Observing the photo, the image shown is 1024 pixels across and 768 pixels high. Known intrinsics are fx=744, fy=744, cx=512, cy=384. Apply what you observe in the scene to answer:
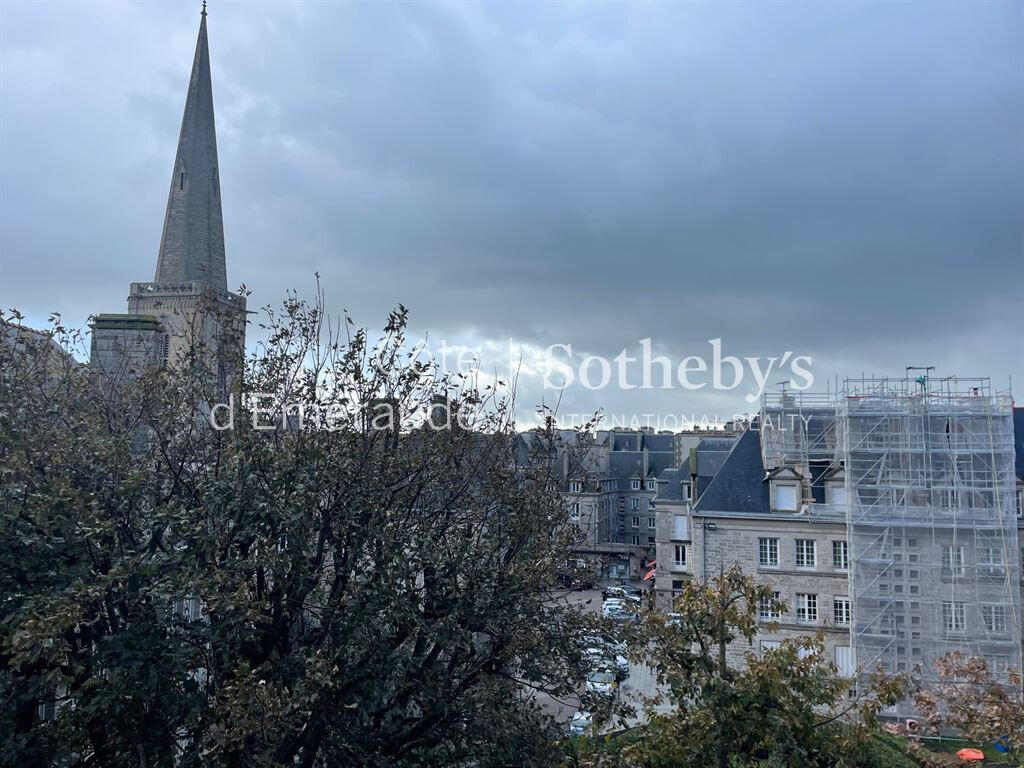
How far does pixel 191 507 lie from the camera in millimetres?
8367

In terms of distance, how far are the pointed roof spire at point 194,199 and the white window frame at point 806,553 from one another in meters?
42.2

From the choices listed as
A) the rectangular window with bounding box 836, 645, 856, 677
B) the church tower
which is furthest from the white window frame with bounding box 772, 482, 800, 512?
the church tower

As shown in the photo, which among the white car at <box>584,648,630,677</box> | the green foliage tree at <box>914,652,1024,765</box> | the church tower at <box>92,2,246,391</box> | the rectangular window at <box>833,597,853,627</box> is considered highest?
the church tower at <box>92,2,246,391</box>

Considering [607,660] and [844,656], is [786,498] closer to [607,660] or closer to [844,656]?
[844,656]

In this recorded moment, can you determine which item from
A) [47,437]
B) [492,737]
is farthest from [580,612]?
[47,437]

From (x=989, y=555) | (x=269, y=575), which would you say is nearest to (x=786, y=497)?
(x=989, y=555)

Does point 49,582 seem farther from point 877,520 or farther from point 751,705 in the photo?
point 877,520

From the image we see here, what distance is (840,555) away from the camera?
2553 centimetres

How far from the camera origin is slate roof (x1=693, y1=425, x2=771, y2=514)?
87.4ft

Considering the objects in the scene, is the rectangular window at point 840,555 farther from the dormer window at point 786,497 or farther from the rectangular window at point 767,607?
the rectangular window at point 767,607

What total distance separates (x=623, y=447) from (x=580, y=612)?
53129 mm

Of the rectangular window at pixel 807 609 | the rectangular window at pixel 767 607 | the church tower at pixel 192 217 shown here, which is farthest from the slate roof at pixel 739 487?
the church tower at pixel 192 217

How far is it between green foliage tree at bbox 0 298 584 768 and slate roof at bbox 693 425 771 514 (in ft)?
59.9

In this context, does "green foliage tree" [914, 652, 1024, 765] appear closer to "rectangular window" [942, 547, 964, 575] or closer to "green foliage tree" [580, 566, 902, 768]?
"green foliage tree" [580, 566, 902, 768]
